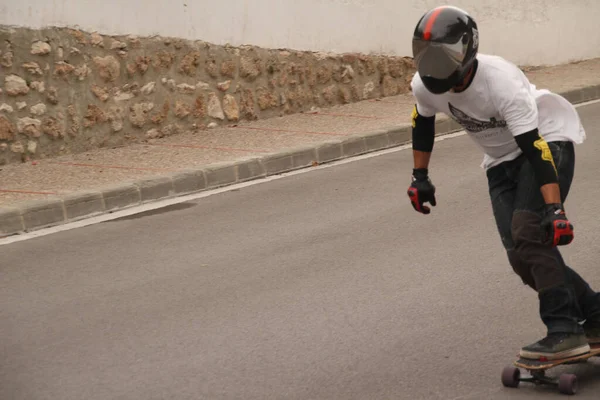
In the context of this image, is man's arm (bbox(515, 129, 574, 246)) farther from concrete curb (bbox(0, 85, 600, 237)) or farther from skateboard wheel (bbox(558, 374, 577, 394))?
concrete curb (bbox(0, 85, 600, 237))

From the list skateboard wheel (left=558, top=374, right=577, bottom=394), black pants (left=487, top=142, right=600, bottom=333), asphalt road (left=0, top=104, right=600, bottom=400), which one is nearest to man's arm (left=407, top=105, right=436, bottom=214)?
black pants (left=487, top=142, right=600, bottom=333)

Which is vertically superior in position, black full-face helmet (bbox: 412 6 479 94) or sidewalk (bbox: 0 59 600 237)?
black full-face helmet (bbox: 412 6 479 94)

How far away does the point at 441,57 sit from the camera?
4.51m

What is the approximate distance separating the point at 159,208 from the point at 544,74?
8.61m

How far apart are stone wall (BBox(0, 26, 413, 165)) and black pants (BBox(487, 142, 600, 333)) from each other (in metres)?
6.66

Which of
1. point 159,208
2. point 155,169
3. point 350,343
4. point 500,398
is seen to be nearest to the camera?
point 500,398

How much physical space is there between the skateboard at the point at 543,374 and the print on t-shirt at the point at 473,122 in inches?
40.0

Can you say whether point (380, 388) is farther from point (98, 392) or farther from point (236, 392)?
point (98, 392)

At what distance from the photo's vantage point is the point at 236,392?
191 inches

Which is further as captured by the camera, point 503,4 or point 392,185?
point 503,4

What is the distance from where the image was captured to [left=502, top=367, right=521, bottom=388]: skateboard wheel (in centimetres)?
470

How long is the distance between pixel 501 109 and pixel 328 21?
9218mm

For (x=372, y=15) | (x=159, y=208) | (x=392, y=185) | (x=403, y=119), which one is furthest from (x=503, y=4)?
(x=159, y=208)

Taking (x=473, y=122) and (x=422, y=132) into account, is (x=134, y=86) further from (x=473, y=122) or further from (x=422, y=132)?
(x=473, y=122)
